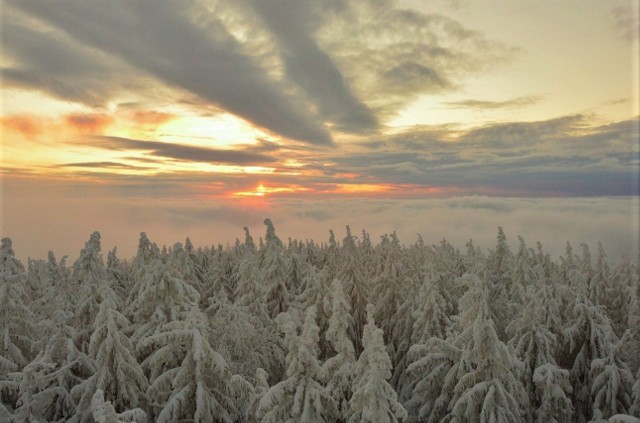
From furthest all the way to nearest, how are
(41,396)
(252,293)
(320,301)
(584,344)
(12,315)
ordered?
(320,301) < (252,293) < (584,344) < (12,315) < (41,396)

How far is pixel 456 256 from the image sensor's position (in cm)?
5975

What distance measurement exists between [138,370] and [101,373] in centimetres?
150

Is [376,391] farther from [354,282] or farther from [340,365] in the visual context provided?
[354,282]

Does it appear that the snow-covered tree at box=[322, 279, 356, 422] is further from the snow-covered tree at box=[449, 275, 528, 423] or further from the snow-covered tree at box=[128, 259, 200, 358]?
the snow-covered tree at box=[128, 259, 200, 358]

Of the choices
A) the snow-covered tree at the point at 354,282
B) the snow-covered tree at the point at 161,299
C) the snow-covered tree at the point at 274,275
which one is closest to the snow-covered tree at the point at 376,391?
the snow-covered tree at the point at 161,299

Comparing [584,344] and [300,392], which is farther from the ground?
[300,392]

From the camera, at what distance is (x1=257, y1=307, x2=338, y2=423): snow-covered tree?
14594 mm

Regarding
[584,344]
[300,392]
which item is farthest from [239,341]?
[584,344]

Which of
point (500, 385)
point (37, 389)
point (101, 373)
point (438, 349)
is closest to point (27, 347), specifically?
point (37, 389)

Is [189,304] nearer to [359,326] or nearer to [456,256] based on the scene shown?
[359,326]

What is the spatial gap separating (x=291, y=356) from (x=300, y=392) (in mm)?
1182

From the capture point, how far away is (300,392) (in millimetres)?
14758

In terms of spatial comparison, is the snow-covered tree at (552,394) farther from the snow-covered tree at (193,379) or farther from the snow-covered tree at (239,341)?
the snow-covered tree at (193,379)

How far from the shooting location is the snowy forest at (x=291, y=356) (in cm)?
1526
